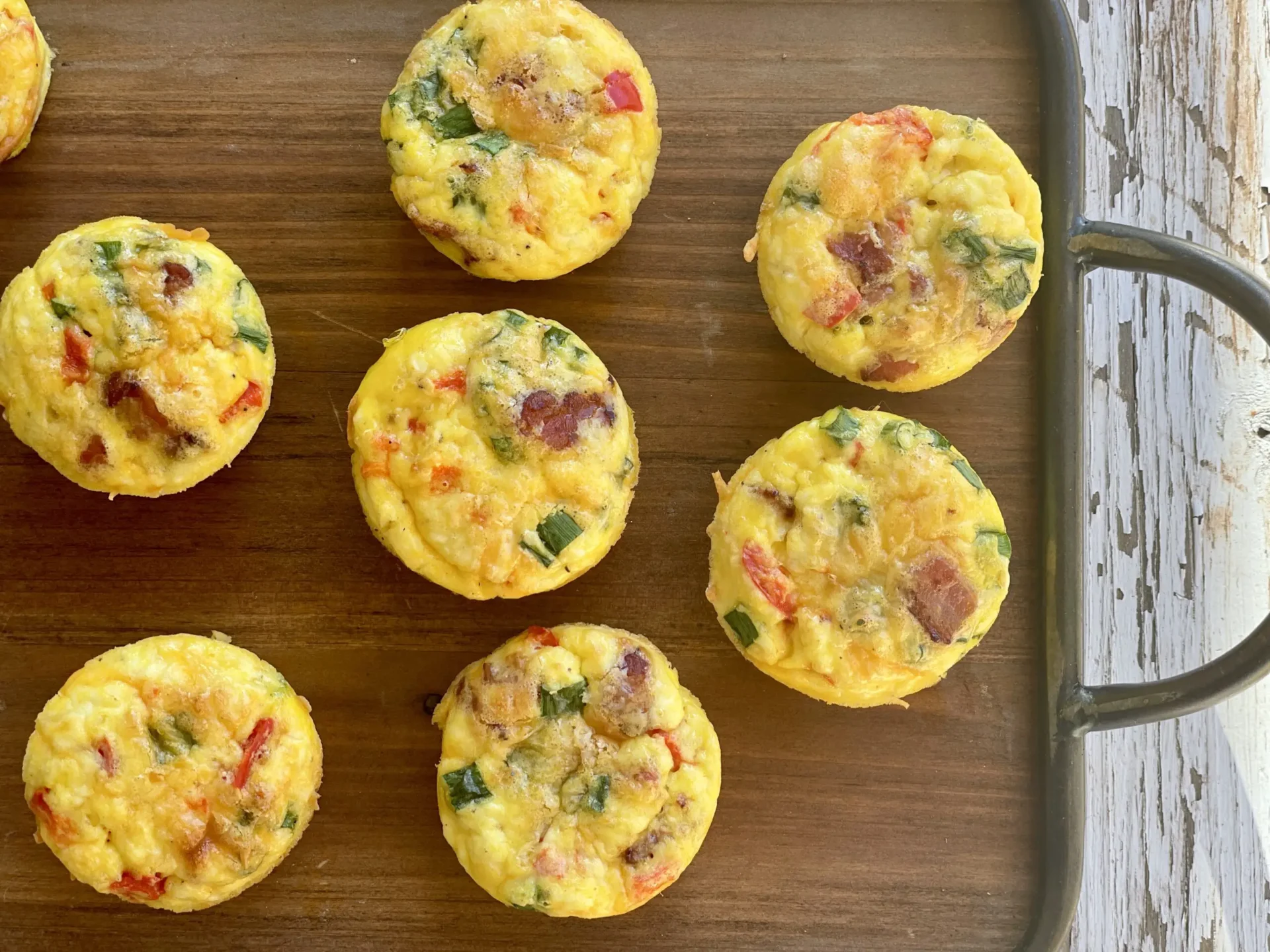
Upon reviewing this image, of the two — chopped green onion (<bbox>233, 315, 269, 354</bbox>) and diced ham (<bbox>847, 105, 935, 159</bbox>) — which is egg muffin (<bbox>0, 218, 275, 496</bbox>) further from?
diced ham (<bbox>847, 105, 935, 159</bbox>)

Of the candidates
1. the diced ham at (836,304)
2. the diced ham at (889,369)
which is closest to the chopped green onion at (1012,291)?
the diced ham at (889,369)

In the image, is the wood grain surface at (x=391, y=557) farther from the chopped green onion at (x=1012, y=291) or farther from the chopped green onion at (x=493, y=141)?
the chopped green onion at (x=493, y=141)

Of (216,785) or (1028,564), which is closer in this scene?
(216,785)

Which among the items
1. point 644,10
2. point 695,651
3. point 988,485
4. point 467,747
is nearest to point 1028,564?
point 988,485

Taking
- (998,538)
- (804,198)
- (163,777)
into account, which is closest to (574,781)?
(163,777)

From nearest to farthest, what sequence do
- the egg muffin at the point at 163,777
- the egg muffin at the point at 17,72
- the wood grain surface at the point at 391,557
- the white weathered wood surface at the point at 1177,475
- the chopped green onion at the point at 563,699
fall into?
1. the egg muffin at the point at 163,777
2. the chopped green onion at the point at 563,699
3. the egg muffin at the point at 17,72
4. the wood grain surface at the point at 391,557
5. the white weathered wood surface at the point at 1177,475

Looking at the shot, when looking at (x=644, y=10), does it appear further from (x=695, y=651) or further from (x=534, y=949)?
(x=534, y=949)

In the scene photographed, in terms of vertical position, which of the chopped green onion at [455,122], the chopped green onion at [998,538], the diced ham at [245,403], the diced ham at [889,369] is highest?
the chopped green onion at [455,122]
